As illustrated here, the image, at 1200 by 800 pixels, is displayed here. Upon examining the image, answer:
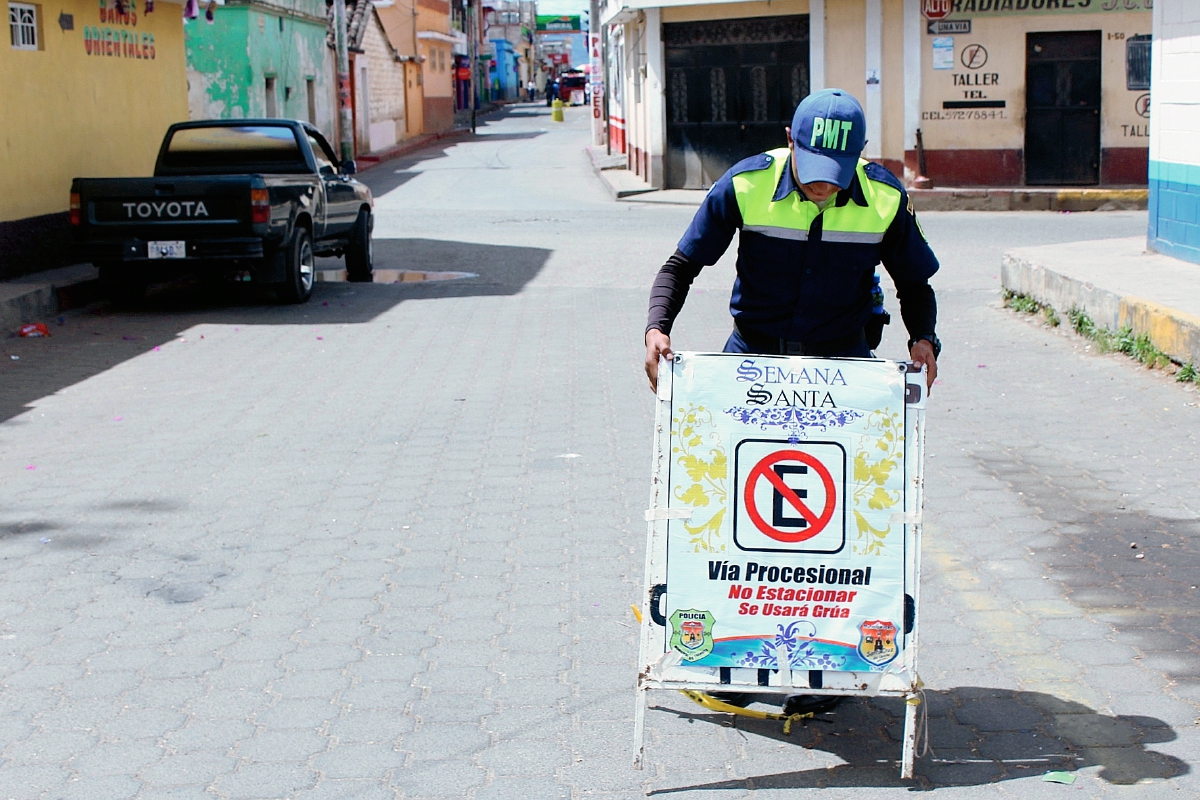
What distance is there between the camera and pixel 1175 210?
454 inches

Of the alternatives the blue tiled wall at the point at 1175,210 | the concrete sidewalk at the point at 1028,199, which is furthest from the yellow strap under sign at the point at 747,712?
the concrete sidewalk at the point at 1028,199

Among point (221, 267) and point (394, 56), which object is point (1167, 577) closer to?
point (221, 267)

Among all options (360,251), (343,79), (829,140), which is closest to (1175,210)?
(360,251)

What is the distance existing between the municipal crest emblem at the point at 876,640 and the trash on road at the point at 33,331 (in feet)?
30.0

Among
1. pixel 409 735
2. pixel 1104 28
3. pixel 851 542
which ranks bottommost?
pixel 409 735

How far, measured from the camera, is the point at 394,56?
45.4 meters

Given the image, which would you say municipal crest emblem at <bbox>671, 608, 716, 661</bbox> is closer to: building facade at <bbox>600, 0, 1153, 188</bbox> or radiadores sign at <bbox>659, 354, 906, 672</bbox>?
radiadores sign at <bbox>659, 354, 906, 672</bbox>

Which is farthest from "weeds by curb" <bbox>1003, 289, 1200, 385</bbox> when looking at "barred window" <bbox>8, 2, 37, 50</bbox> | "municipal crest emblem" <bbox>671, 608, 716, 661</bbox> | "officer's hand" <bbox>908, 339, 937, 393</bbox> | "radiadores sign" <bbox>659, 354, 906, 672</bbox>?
"barred window" <bbox>8, 2, 37, 50</bbox>

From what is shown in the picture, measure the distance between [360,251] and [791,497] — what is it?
1155 centimetres

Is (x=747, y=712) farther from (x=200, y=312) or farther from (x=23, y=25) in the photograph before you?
(x=23, y=25)

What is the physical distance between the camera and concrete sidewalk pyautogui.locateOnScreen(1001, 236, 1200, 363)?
8.91m

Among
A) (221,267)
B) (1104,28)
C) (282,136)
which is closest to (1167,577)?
(221,267)

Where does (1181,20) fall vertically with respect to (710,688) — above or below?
above

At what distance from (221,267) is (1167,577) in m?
9.24
